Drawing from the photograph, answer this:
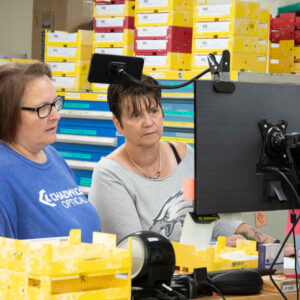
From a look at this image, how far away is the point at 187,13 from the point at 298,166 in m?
3.31

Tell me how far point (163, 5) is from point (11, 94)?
9.29ft

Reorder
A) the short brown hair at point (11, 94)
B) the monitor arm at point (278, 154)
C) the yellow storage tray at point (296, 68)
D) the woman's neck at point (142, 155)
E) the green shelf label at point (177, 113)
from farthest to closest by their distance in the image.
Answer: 1. the yellow storage tray at point (296, 68)
2. the green shelf label at point (177, 113)
3. the woman's neck at point (142, 155)
4. the short brown hair at point (11, 94)
5. the monitor arm at point (278, 154)

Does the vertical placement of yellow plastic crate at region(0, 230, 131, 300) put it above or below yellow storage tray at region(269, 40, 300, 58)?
below

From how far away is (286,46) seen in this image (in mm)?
4656

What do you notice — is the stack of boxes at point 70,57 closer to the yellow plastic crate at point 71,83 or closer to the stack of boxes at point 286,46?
the yellow plastic crate at point 71,83

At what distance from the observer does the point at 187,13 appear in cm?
471

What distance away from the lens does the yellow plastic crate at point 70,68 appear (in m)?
5.40

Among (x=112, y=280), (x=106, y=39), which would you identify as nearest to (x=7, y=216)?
(x=112, y=280)

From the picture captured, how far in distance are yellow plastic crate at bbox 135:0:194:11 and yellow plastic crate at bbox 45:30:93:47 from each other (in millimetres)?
760

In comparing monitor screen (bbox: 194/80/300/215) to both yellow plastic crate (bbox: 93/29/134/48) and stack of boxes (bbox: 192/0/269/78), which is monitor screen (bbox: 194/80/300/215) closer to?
stack of boxes (bbox: 192/0/269/78)

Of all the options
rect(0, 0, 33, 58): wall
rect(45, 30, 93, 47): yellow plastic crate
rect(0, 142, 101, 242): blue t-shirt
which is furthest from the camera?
rect(0, 0, 33, 58): wall

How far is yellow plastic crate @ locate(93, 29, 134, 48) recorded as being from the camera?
5094 mm

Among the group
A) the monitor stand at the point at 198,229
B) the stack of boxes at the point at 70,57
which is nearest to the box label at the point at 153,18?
the stack of boxes at the point at 70,57

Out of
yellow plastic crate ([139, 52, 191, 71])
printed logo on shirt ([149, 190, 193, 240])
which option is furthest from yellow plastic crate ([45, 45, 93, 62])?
printed logo on shirt ([149, 190, 193, 240])
